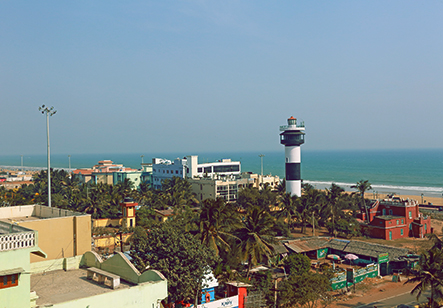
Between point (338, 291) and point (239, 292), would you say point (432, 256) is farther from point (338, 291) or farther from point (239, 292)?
point (239, 292)

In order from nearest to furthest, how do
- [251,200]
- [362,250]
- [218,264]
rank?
[218,264]
[362,250]
[251,200]

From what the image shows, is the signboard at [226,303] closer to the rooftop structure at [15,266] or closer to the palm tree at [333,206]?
the rooftop structure at [15,266]

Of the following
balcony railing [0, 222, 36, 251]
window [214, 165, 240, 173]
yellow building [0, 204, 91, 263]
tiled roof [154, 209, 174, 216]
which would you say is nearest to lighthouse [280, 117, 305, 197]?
tiled roof [154, 209, 174, 216]

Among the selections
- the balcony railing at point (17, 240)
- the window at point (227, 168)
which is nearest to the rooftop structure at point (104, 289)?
the balcony railing at point (17, 240)

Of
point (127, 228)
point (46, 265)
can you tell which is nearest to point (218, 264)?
point (46, 265)

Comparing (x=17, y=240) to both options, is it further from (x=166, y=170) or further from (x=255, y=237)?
(x=166, y=170)

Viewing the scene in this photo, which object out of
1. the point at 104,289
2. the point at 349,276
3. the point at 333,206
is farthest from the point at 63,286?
the point at 333,206
